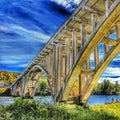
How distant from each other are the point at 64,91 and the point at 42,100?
5.58 meters

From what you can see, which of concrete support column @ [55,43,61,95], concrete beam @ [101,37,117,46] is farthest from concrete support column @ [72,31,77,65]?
concrete support column @ [55,43,61,95]

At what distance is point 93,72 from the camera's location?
13.9m

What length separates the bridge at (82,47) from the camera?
11221 mm

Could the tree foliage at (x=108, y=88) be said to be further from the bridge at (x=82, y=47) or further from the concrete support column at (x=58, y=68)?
the concrete support column at (x=58, y=68)

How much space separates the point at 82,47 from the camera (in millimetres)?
12258

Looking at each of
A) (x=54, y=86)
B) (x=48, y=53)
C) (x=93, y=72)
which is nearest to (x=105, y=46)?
(x=93, y=72)

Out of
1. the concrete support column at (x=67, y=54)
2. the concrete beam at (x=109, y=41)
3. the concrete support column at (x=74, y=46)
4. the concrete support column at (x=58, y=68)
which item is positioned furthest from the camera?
the concrete support column at (x=58, y=68)

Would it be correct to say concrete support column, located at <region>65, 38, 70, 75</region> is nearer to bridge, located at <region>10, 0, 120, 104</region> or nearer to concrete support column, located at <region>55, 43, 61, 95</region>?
bridge, located at <region>10, 0, 120, 104</region>

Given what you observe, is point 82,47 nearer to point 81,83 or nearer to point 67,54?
point 67,54

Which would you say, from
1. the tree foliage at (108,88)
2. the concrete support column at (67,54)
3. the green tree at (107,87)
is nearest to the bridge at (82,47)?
the concrete support column at (67,54)

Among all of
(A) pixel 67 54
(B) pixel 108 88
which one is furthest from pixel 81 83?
(B) pixel 108 88

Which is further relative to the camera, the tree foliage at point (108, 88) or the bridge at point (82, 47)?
the tree foliage at point (108, 88)

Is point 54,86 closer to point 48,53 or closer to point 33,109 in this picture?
point 48,53

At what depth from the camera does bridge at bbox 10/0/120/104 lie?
1122 cm
